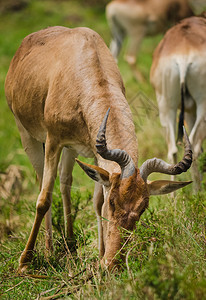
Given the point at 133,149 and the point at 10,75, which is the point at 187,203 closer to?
the point at 133,149

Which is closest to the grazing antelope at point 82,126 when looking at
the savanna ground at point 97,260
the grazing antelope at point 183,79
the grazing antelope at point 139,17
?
the savanna ground at point 97,260

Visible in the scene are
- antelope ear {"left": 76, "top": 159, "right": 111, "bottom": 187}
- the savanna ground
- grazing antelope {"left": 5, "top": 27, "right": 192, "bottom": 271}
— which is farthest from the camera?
antelope ear {"left": 76, "top": 159, "right": 111, "bottom": 187}

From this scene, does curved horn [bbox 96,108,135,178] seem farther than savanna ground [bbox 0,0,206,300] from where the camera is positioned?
Yes

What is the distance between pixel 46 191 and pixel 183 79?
8.32ft

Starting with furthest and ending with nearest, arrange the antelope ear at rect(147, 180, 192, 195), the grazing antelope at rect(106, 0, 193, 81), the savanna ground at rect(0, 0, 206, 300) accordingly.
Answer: the grazing antelope at rect(106, 0, 193, 81)
the antelope ear at rect(147, 180, 192, 195)
the savanna ground at rect(0, 0, 206, 300)

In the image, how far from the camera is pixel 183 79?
21.6 feet

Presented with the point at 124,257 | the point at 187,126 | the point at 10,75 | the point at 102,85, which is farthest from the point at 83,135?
the point at 187,126

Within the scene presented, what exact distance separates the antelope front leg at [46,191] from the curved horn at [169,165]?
1144 millimetres

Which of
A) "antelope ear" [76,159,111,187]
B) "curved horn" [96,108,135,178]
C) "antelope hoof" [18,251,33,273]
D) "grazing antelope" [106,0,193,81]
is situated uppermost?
"curved horn" [96,108,135,178]

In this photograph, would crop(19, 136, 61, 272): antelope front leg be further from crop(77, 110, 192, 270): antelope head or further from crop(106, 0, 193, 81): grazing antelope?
crop(106, 0, 193, 81): grazing antelope

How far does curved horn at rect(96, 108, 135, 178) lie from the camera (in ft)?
12.9

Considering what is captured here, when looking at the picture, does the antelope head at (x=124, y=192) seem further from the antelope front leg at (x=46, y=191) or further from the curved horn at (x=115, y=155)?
the antelope front leg at (x=46, y=191)

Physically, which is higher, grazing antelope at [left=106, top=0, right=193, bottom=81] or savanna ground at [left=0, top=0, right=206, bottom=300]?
savanna ground at [left=0, top=0, right=206, bottom=300]

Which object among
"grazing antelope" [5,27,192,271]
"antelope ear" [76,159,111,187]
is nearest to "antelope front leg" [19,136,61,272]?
"grazing antelope" [5,27,192,271]
